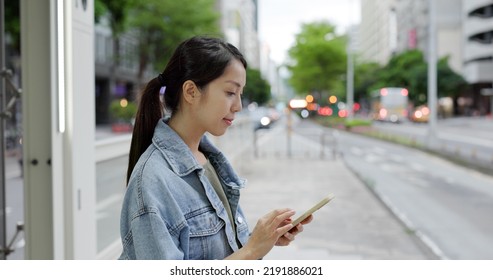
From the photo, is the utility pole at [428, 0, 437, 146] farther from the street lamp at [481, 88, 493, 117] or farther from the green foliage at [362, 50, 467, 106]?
the street lamp at [481, 88, 493, 117]

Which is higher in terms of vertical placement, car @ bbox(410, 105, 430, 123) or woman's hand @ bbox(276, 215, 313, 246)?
woman's hand @ bbox(276, 215, 313, 246)

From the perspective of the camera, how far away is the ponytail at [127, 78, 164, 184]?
5.13ft

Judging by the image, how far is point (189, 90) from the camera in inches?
58.2

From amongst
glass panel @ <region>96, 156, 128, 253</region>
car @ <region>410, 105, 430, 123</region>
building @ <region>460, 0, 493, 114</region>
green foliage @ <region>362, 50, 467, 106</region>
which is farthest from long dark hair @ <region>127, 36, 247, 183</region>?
green foliage @ <region>362, 50, 467, 106</region>

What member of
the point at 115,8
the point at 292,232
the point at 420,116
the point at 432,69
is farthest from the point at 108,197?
the point at 420,116

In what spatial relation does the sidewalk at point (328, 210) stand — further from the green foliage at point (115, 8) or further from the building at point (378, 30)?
the building at point (378, 30)

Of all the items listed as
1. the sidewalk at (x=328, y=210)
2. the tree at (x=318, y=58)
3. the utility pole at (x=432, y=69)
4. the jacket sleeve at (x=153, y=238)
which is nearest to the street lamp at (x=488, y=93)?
the tree at (x=318, y=58)

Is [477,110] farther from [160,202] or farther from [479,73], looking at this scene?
[160,202]

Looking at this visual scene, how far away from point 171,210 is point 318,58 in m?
46.7

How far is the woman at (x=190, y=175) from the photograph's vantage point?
1350mm

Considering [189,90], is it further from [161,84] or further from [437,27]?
[437,27]

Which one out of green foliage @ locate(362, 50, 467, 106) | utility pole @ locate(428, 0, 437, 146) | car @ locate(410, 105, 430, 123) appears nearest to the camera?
utility pole @ locate(428, 0, 437, 146)
